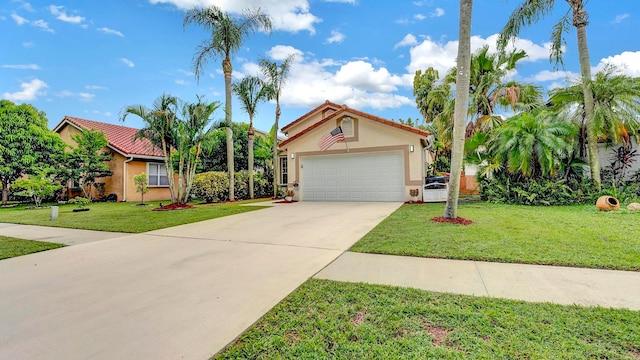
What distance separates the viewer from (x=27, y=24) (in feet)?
40.6

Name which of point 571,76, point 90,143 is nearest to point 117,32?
point 90,143

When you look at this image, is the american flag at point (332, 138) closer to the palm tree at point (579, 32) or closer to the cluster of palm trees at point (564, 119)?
the cluster of palm trees at point (564, 119)

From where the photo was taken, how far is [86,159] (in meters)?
16.0

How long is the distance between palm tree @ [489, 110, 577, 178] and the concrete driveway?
8.19 m

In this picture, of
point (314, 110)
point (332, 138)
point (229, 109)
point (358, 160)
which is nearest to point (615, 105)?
point (358, 160)

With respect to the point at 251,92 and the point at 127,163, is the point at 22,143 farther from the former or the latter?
the point at 251,92

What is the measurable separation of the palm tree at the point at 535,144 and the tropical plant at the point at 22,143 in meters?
21.9

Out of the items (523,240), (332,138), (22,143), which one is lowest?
(523,240)

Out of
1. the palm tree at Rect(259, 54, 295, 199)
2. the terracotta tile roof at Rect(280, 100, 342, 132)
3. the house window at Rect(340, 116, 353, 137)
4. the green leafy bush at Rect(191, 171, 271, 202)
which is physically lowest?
the green leafy bush at Rect(191, 171, 271, 202)

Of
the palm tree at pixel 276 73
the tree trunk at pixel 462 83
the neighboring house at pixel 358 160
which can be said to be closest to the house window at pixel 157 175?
the palm tree at pixel 276 73

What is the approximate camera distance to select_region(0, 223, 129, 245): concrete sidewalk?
6230 mm

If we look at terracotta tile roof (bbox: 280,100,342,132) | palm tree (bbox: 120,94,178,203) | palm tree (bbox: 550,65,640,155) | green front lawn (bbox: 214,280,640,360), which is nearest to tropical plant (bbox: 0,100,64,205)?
palm tree (bbox: 120,94,178,203)

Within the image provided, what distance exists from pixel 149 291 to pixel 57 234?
564 centimetres

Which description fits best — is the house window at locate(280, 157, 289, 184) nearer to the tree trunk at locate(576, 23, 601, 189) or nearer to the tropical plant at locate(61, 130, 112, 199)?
the tropical plant at locate(61, 130, 112, 199)
